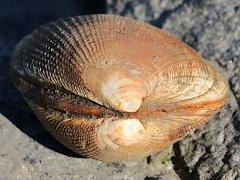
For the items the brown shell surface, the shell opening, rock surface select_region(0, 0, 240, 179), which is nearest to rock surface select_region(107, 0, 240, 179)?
rock surface select_region(0, 0, 240, 179)

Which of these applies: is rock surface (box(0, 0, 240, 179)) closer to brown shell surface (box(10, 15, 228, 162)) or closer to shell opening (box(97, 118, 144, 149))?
brown shell surface (box(10, 15, 228, 162))

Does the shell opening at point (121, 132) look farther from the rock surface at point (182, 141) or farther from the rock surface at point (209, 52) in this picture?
the rock surface at point (209, 52)

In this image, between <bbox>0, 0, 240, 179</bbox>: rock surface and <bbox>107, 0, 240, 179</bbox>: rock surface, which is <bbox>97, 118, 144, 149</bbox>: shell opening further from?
<bbox>107, 0, 240, 179</bbox>: rock surface

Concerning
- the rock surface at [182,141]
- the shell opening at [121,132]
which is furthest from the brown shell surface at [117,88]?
the rock surface at [182,141]

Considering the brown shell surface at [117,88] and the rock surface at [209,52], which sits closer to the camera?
the brown shell surface at [117,88]

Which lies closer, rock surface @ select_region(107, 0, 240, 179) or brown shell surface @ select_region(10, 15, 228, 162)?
brown shell surface @ select_region(10, 15, 228, 162)

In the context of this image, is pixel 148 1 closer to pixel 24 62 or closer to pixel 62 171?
pixel 24 62

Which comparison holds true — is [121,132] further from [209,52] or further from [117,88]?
[209,52]

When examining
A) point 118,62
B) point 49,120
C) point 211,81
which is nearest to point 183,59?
point 211,81
